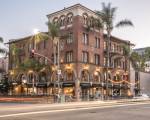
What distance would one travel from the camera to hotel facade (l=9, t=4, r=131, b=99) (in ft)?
187

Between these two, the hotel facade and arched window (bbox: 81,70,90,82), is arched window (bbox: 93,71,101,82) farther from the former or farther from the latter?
arched window (bbox: 81,70,90,82)

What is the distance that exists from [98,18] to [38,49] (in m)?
14.9

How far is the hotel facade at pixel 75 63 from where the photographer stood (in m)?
57.0

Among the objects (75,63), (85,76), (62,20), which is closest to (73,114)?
(75,63)

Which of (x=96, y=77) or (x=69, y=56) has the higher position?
(x=69, y=56)

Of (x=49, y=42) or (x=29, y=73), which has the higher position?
(x=49, y=42)

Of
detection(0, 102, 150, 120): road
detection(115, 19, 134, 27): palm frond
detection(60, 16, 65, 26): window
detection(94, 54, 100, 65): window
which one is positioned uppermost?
detection(60, 16, 65, 26): window

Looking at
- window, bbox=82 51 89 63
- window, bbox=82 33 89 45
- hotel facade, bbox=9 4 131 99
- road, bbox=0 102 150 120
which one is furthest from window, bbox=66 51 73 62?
road, bbox=0 102 150 120

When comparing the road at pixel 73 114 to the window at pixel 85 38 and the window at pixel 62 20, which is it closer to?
the window at pixel 85 38

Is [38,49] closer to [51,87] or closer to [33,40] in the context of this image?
[33,40]

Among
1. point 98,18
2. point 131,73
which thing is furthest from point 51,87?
point 131,73

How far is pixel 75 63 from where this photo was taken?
5669 centimetres

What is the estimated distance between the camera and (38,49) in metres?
65.2

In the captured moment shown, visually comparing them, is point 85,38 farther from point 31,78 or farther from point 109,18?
point 31,78
